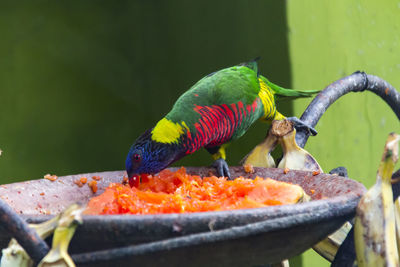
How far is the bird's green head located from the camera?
1.04 metres

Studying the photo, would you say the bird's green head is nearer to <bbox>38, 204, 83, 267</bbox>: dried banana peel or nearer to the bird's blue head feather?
the bird's blue head feather

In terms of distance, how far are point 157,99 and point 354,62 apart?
110 centimetres

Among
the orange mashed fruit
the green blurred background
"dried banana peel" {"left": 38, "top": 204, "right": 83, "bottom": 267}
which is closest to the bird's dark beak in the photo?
the orange mashed fruit

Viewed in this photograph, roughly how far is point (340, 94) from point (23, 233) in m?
1.00

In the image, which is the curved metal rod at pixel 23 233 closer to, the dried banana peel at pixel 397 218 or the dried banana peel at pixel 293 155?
the dried banana peel at pixel 397 218

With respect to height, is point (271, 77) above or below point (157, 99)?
above

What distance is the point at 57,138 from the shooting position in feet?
7.95

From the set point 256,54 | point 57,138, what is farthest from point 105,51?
A: point 256,54

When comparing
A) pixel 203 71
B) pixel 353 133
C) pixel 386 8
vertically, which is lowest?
pixel 353 133

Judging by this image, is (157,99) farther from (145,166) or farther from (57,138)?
(145,166)

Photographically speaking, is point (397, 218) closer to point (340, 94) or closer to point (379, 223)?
point (379, 223)

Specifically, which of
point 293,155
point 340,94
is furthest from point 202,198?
point 340,94

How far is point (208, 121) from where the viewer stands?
1.22 metres

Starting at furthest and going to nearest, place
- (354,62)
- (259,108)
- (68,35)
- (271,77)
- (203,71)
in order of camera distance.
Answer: (68,35) → (203,71) → (354,62) → (271,77) → (259,108)
